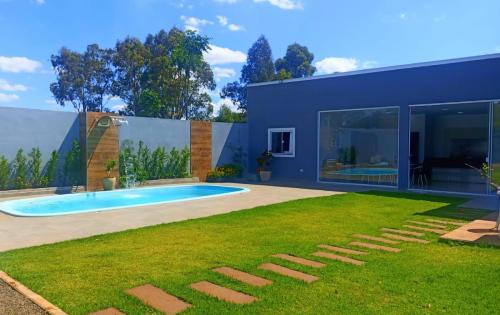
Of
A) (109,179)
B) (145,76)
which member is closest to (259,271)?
(109,179)

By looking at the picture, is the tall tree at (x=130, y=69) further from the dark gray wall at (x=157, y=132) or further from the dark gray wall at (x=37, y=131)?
the dark gray wall at (x=37, y=131)

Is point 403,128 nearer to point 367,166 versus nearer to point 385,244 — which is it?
point 367,166

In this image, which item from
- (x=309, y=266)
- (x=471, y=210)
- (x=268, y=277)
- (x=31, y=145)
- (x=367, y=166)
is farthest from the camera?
(x=367, y=166)

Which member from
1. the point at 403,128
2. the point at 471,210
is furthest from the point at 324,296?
the point at 403,128

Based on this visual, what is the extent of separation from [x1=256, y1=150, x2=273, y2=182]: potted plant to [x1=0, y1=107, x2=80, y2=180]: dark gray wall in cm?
748

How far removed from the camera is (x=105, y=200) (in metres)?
12.3

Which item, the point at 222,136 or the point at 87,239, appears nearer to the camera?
the point at 87,239

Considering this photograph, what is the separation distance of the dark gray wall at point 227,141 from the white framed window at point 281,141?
157 centimetres

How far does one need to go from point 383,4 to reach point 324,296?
11.9 metres

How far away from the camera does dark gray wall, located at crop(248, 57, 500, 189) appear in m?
12.1

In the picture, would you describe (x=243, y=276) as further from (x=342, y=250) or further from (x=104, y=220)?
(x=104, y=220)

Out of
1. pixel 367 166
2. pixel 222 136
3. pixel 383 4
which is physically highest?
pixel 383 4

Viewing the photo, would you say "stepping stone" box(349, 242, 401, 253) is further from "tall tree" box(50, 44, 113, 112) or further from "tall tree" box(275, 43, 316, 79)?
"tall tree" box(275, 43, 316, 79)

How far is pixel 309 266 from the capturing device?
477cm
